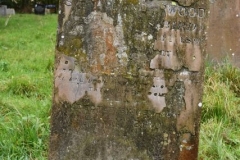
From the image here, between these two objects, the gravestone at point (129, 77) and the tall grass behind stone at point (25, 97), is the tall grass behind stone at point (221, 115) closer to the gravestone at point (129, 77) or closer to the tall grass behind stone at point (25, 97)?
the gravestone at point (129, 77)

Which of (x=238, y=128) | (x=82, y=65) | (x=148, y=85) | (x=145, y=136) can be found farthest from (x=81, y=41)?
(x=238, y=128)

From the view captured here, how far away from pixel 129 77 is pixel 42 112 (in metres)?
1.69

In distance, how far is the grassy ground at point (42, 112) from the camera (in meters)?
4.30

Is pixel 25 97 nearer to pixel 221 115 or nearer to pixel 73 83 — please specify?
pixel 221 115

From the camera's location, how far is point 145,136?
3525 millimetres

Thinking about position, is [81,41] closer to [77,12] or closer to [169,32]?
[77,12]

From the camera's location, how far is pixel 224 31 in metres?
6.93

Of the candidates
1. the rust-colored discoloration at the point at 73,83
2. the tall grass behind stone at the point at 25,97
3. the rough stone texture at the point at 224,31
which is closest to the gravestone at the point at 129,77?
the rust-colored discoloration at the point at 73,83

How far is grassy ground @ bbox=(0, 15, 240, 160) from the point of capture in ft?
14.1

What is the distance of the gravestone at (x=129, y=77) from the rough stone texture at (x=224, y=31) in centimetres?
352

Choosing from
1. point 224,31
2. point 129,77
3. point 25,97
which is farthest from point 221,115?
point 25,97

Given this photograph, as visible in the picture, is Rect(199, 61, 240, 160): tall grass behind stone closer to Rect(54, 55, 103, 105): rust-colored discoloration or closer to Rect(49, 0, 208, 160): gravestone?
Rect(49, 0, 208, 160): gravestone

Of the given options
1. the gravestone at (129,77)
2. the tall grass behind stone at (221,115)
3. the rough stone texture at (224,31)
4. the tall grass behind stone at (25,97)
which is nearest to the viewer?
the gravestone at (129,77)

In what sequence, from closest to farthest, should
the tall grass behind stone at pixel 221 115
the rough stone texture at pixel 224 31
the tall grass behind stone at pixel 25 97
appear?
1. the tall grass behind stone at pixel 25 97
2. the tall grass behind stone at pixel 221 115
3. the rough stone texture at pixel 224 31
